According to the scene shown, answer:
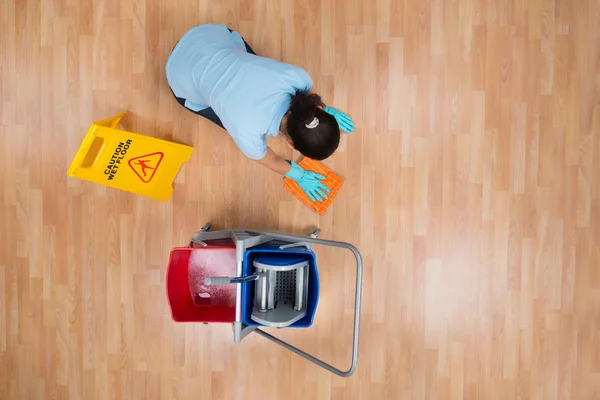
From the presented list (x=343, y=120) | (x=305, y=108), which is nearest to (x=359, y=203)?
(x=343, y=120)

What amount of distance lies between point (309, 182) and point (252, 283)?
56 cm

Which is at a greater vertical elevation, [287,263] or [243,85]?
[243,85]

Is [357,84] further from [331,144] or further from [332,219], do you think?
[331,144]

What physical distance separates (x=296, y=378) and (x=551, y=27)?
2056 mm

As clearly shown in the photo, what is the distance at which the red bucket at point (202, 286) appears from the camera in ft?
5.93

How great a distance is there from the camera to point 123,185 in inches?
75.7

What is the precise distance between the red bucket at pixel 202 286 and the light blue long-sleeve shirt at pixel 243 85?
20.0 inches

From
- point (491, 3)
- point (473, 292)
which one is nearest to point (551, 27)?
point (491, 3)

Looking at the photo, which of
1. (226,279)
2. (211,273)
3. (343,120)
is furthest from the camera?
(343,120)

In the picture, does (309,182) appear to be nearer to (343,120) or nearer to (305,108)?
(343,120)

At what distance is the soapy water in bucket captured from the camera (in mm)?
1851

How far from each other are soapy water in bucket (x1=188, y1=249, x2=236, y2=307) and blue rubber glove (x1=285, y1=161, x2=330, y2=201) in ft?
1.47

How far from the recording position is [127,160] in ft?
6.20

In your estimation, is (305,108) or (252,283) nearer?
(305,108)
